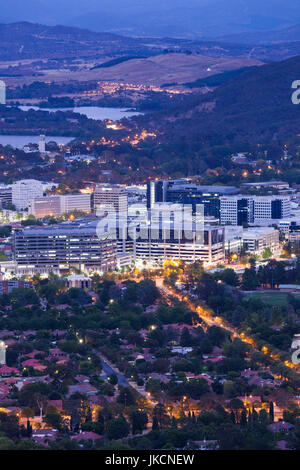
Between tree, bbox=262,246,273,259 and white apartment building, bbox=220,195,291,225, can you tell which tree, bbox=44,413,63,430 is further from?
white apartment building, bbox=220,195,291,225

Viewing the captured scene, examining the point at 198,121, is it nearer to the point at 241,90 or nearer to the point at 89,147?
the point at 241,90

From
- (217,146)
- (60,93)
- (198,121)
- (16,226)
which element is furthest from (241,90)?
(16,226)

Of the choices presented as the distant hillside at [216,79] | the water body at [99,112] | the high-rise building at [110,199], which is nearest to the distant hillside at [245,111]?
the water body at [99,112]

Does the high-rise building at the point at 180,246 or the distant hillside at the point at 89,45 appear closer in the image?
the high-rise building at the point at 180,246

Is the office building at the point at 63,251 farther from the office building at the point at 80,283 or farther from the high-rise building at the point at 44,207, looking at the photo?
the high-rise building at the point at 44,207

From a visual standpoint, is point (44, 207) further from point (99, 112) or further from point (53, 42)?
point (53, 42)

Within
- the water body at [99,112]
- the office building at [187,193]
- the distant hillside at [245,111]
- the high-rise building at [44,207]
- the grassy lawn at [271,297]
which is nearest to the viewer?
the grassy lawn at [271,297]
